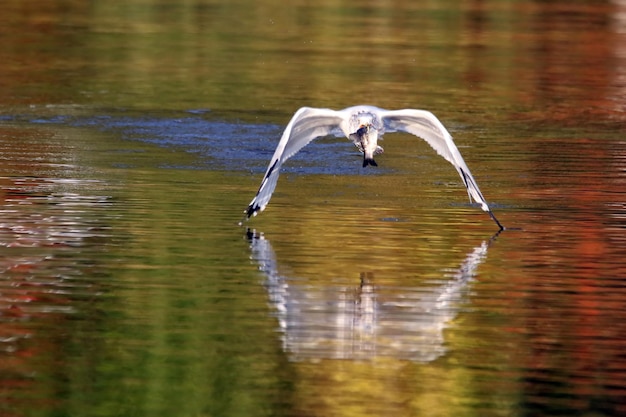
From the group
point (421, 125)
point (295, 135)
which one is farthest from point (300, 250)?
point (421, 125)

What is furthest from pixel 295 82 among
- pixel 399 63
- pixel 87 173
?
pixel 87 173

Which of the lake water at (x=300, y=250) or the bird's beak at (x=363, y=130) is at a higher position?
the bird's beak at (x=363, y=130)

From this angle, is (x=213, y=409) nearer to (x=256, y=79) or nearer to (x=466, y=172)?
(x=466, y=172)

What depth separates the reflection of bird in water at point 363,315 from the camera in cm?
1099

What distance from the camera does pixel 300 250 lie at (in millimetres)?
13938

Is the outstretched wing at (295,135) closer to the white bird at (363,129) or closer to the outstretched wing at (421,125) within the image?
the white bird at (363,129)

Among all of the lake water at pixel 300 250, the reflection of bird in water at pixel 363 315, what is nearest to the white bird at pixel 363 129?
the lake water at pixel 300 250

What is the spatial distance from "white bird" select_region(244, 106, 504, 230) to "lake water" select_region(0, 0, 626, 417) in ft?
1.77

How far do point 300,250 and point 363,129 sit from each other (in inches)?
77.7

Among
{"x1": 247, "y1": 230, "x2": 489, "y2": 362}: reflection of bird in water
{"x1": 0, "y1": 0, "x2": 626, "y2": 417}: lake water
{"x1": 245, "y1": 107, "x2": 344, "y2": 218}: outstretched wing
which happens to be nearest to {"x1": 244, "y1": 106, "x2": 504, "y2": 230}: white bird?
{"x1": 245, "y1": 107, "x2": 344, "y2": 218}: outstretched wing

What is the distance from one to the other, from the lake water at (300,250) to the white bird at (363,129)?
21.3 inches

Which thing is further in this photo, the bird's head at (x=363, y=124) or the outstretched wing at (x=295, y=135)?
the bird's head at (x=363, y=124)

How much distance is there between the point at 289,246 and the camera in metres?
14.1

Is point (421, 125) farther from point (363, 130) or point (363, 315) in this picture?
point (363, 315)
